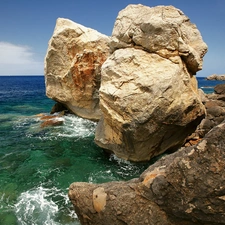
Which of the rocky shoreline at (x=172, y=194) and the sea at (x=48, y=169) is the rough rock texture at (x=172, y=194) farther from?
the sea at (x=48, y=169)

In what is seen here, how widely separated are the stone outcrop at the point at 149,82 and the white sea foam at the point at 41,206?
164 inches

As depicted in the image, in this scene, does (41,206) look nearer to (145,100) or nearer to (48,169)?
(48,169)

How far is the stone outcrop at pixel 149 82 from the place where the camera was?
1038 centimetres

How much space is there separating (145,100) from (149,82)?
85cm

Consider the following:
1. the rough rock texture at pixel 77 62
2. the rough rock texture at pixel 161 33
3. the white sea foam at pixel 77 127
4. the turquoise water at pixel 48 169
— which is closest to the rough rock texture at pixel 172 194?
the turquoise water at pixel 48 169

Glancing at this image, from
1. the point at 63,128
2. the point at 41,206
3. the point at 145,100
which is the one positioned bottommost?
the point at 41,206

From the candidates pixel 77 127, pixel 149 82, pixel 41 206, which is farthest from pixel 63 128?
pixel 149 82

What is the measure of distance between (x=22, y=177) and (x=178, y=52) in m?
10.2

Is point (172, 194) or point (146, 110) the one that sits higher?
point (146, 110)

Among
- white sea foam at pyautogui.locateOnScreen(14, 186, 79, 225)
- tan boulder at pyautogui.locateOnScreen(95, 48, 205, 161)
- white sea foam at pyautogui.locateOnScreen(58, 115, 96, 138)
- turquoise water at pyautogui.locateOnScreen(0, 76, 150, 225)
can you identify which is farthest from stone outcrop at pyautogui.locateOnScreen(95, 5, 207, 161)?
white sea foam at pyautogui.locateOnScreen(58, 115, 96, 138)

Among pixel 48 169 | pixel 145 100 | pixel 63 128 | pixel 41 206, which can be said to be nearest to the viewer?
pixel 41 206

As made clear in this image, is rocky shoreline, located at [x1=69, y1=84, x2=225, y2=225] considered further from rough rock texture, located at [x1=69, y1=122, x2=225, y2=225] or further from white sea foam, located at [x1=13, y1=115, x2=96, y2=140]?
white sea foam, located at [x1=13, y1=115, x2=96, y2=140]

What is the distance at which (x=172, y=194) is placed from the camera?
5086 mm

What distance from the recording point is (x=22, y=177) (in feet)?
37.9
